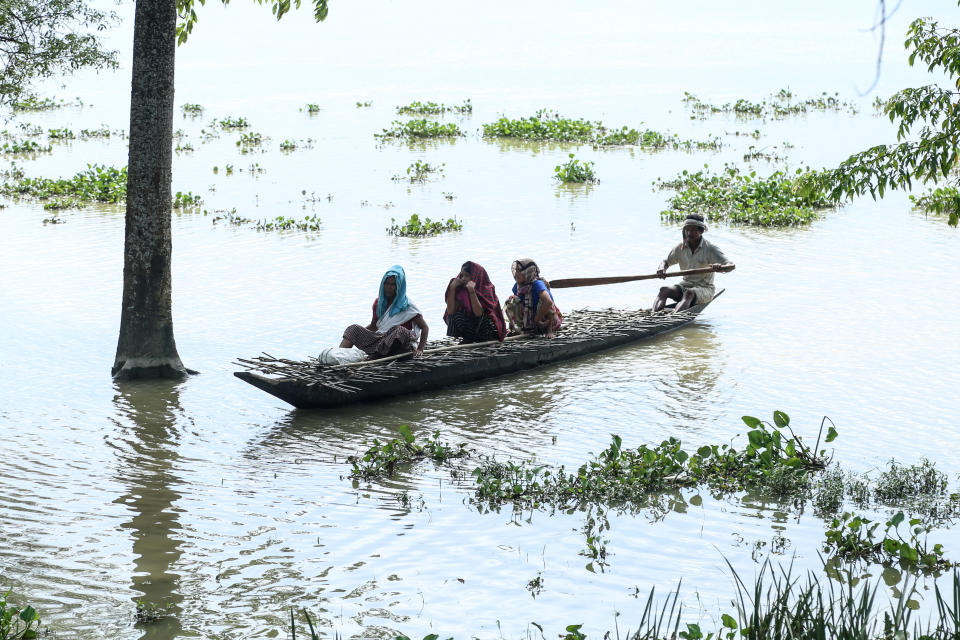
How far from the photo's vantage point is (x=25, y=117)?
37500mm

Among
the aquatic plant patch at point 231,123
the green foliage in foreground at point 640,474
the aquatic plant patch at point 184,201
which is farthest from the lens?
the aquatic plant patch at point 231,123

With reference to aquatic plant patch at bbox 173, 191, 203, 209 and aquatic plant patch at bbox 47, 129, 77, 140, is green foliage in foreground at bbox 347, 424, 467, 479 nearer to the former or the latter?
aquatic plant patch at bbox 173, 191, 203, 209

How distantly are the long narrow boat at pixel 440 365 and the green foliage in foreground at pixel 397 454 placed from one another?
91 centimetres

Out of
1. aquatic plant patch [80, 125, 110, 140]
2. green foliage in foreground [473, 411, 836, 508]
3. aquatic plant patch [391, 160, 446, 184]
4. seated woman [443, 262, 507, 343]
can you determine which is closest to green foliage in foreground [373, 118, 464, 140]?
aquatic plant patch [391, 160, 446, 184]

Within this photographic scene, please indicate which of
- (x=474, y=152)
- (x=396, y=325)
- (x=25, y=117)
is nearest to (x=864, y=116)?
(x=474, y=152)

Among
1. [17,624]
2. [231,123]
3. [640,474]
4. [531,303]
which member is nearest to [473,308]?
[531,303]

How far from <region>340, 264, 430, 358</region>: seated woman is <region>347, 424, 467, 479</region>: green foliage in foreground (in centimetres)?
157

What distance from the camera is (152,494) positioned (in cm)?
721

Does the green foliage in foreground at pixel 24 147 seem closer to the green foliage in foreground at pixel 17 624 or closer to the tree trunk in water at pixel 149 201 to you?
the tree trunk in water at pixel 149 201

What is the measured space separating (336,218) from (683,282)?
8286 mm

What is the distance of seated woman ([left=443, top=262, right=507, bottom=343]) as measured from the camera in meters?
10.4

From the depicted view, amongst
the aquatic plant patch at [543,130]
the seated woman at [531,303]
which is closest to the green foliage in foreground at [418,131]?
the aquatic plant patch at [543,130]

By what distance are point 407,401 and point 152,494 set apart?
2.96m

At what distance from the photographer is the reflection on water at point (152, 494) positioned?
5.57 m
